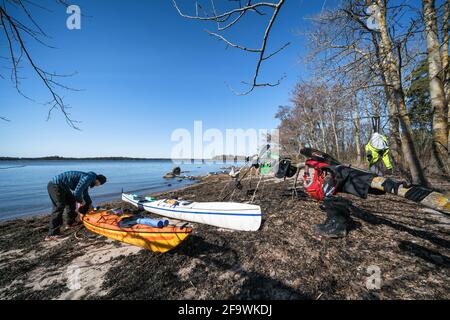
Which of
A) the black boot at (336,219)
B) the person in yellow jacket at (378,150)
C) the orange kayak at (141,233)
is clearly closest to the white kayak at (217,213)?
the black boot at (336,219)

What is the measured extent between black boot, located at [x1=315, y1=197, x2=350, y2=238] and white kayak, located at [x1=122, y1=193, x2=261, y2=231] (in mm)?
1758

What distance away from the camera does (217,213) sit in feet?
19.0

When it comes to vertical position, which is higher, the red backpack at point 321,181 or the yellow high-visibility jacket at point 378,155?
the yellow high-visibility jacket at point 378,155

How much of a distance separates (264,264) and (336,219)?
7.43 ft

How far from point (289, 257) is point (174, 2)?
15.6 feet

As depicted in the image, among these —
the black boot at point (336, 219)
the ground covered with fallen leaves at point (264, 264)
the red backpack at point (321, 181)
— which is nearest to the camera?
the ground covered with fallen leaves at point (264, 264)

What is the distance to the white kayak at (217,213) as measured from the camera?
520 centimetres

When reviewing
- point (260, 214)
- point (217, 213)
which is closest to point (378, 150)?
point (260, 214)

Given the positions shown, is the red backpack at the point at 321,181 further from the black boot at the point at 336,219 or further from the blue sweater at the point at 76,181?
the blue sweater at the point at 76,181

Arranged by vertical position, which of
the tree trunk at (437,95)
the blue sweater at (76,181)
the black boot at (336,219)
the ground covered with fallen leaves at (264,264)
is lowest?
the ground covered with fallen leaves at (264,264)

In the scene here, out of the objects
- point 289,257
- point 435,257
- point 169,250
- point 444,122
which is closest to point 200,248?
point 169,250

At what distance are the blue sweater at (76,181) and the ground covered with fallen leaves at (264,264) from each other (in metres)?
1.58

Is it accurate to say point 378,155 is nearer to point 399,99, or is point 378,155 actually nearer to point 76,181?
point 399,99
